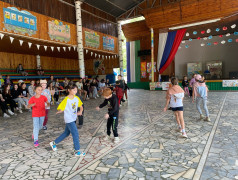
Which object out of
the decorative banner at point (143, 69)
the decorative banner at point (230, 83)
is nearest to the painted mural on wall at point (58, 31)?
the decorative banner at point (143, 69)

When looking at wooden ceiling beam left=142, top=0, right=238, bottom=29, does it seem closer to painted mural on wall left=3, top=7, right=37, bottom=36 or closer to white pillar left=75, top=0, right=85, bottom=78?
white pillar left=75, top=0, right=85, bottom=78

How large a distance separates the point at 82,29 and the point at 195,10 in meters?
8.48

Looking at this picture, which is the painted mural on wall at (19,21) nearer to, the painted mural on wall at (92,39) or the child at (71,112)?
the painted mural on wall at (92,39)

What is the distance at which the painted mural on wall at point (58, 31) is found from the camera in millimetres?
11188

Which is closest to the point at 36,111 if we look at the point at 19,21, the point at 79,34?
the point at 19,21

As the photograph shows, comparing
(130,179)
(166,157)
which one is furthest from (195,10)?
(130,179)

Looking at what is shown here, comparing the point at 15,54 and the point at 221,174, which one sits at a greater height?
the point at 15,54

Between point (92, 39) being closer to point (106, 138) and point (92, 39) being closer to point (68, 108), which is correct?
point (106, 138)

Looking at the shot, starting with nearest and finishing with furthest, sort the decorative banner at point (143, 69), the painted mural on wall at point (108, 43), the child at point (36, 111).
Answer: the child at point (36, 111)
the painted mural on wall at point (108, 43)
the decorative banner at point (143, 69)

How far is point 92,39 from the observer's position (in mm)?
14180

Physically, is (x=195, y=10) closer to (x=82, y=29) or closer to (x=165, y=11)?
(x=165, y=11)

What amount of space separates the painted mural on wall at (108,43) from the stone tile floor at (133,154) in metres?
11.7

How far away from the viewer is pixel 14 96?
314 inches

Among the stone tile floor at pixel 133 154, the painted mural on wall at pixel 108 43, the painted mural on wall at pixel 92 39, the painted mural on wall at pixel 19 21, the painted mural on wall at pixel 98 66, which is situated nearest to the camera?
A: the stone tile floor at pixel 133 154
